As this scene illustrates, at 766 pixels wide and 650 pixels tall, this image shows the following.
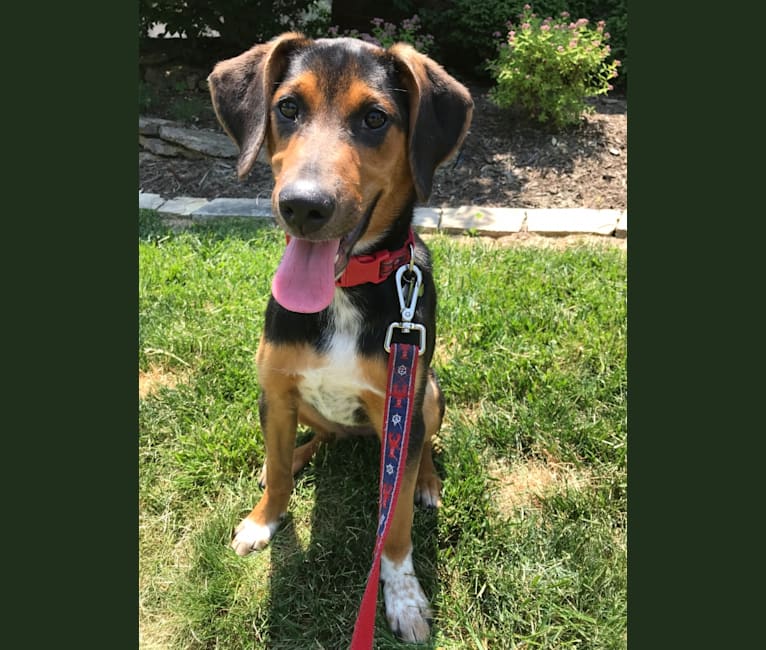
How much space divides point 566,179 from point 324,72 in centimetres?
531

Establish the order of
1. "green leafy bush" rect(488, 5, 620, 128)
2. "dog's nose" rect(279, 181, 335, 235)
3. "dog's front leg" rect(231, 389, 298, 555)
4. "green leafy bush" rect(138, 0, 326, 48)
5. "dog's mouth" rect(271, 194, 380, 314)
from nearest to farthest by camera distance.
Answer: "dog's nose" rect(279, 181, 335, 235)
"dog's mouth" rect(271, 194, 380, 314)
"dog's front leg" rect(231, 389, 298, 555)
"green leafy bush" rect(488, 5, 620, 128)
"green leafy bush" rect(138, 0, 326, 48)

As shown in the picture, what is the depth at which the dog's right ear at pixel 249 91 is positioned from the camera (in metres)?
2.53

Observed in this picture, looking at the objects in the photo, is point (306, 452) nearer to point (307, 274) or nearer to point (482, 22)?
point (307, 274)

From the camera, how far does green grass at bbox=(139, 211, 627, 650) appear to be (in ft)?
8.76

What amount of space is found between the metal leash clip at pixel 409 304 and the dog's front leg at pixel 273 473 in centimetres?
64

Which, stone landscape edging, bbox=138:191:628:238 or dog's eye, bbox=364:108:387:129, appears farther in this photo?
stone landscape edging, bbox=138:191:628:238

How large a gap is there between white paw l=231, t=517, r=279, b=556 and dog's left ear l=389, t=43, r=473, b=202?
175cm

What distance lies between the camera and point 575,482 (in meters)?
3.31

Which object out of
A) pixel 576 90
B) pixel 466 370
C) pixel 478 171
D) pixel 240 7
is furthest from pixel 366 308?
pixel 240 7

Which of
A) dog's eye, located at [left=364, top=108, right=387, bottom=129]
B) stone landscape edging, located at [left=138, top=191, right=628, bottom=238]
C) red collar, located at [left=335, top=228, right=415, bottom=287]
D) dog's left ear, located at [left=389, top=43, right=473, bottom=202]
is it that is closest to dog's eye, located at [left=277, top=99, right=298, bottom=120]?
dog's eye, located at [left=364, top=108, right=387, bottom=129]

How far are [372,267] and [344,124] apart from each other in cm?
60

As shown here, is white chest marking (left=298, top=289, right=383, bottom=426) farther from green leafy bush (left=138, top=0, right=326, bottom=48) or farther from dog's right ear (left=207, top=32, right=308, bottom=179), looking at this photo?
green leafy bush (left=138, top=0, right=326, bottom=48)

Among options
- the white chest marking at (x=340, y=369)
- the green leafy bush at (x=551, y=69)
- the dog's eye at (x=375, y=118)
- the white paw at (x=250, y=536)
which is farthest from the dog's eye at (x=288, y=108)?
the green leafy bush at (x=551, y=69)

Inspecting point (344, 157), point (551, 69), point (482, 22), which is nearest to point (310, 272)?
point (344, 157)
